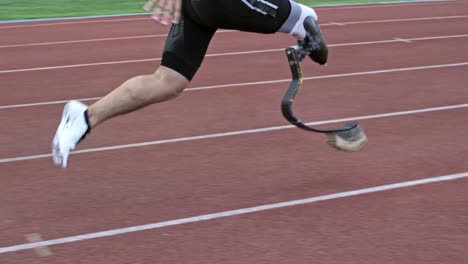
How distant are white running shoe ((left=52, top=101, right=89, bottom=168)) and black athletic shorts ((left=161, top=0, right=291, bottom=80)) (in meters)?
0.48

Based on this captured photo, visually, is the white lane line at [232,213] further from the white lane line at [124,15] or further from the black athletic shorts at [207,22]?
the white lane line at [124,15]

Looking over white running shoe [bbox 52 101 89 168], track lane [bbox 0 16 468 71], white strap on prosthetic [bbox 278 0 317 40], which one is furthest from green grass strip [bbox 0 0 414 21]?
white strap on prosthetic [bbox 278 0 317 40]

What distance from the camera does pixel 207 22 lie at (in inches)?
140

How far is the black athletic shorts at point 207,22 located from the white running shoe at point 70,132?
0.48 metres

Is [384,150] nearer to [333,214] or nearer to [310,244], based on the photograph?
[333,214]

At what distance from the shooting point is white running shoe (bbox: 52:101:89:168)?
364cm

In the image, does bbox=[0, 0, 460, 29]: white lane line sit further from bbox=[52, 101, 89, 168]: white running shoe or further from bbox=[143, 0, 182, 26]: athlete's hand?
bbox=[143, 0, 182, 26]: athlete's hand

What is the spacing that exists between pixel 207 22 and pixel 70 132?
841 mm

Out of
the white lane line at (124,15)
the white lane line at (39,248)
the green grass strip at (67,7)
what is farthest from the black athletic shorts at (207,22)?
the green grass strip at (67,7)

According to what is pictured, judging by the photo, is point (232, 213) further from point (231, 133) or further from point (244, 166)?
point (231, 133)

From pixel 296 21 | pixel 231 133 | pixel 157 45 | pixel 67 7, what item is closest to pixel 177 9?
pixel 296 21

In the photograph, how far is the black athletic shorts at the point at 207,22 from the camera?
3482 mm

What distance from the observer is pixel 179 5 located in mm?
3521

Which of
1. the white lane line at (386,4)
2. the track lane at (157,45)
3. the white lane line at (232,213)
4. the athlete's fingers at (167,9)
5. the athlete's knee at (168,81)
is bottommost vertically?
the white lane line at (386,4)
